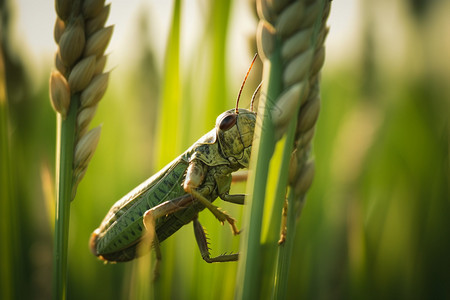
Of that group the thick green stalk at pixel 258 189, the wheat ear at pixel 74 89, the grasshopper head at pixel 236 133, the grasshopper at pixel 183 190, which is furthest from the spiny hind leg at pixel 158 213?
the thick green stalk at pixel 258 189

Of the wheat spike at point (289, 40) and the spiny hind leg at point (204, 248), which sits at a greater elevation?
the wheat spike at point (289, 40)

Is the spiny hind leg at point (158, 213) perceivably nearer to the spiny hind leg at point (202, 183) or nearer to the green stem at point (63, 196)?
the spiny hind leg at point (202, 183)

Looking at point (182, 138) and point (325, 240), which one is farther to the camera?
point (325, 240)

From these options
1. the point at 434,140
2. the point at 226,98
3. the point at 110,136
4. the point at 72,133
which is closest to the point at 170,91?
the point at 226,98

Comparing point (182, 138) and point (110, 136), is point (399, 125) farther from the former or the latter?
point (110, 136)

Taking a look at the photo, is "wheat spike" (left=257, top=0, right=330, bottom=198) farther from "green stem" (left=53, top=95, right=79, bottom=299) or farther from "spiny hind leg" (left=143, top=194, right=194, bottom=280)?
"spiny hind leg" (left=143, top=194, right=194, bottom=280)

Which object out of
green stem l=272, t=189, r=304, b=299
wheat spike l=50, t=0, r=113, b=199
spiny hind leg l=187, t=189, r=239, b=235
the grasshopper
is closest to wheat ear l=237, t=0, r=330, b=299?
green stem l=272, t=189, r=304, b=299

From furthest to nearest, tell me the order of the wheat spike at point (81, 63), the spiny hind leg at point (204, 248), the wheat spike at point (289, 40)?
the spiny hind leg at point (204, 248) < the wheat spike at point (81, 63) < the wheat spike at point (289, 40)

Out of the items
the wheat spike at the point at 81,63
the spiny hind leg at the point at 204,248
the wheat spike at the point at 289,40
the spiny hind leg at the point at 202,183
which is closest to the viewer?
the wheat spike at the point at 289,40
